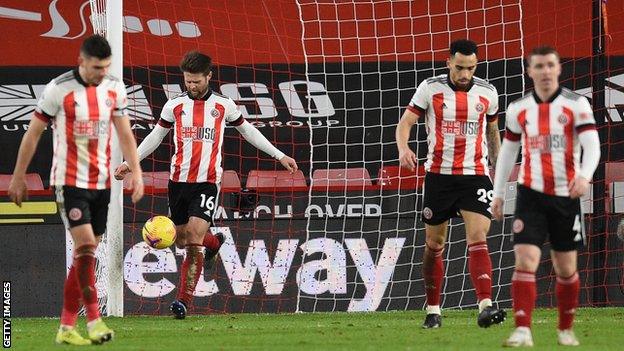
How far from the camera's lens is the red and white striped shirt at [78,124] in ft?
25.1

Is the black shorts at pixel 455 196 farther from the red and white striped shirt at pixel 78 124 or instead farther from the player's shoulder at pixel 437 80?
the red and white striped shirt at pixel 78 124

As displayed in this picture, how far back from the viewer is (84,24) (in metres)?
14.6

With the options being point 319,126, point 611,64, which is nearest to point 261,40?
point 319,126

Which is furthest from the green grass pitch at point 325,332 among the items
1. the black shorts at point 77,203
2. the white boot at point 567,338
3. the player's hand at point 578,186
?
A: the player's hand at point 578,186

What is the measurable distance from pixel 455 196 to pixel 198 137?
92.4 inches

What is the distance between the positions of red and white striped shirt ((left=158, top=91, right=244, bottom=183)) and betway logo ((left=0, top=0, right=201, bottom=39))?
14.0 ft

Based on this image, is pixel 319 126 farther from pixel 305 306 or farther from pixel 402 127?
pixel 402 127

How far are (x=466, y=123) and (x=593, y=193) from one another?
10.6 feet

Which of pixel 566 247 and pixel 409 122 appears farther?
pixel 409 122

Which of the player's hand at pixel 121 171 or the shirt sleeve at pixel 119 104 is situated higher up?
the shirt sleeve at pixel 119 104

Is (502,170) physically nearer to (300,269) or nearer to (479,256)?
(479,256)

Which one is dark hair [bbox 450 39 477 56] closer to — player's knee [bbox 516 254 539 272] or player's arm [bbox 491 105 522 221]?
player's arm [bbox 491 105 522 221]

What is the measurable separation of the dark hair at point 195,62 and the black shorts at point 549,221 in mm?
3513

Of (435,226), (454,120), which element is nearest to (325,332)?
(435,226)
